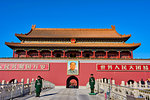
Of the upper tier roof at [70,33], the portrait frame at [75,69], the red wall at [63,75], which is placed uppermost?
the upper tier roof at [70,33]

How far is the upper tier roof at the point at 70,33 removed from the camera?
29016mm

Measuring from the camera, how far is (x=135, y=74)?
23.9 m

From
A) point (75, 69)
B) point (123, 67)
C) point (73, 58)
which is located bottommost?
point (75, 69)

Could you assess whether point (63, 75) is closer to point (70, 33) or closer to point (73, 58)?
point (73, 58)

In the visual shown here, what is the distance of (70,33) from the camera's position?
104ft

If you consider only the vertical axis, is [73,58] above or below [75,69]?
above

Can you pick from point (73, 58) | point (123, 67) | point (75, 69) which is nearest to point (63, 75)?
point (75, 69)

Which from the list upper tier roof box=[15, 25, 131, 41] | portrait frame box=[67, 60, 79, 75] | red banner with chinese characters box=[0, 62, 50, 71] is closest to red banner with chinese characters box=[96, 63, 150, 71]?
portrait frame box=[67, 60, 79, 75]

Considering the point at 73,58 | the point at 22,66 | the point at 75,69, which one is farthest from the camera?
the point at 73,58

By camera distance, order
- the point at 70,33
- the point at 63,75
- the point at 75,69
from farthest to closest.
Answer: the point at 70,33 < the point at 75,69 < the point at 63,75

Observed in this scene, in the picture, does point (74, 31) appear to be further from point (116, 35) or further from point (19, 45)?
point (19, 45)

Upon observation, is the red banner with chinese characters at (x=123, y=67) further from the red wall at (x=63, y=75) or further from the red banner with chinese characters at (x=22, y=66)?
the red banner with chinese characters at (x=22, y=66)

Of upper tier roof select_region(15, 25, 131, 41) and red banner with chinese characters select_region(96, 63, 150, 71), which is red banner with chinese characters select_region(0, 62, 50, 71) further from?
red banner with chinese characters select_region(96, 63, 150, 71)

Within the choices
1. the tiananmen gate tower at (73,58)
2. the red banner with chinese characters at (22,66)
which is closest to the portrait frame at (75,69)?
the tiananmen gate tower at (73,58)
